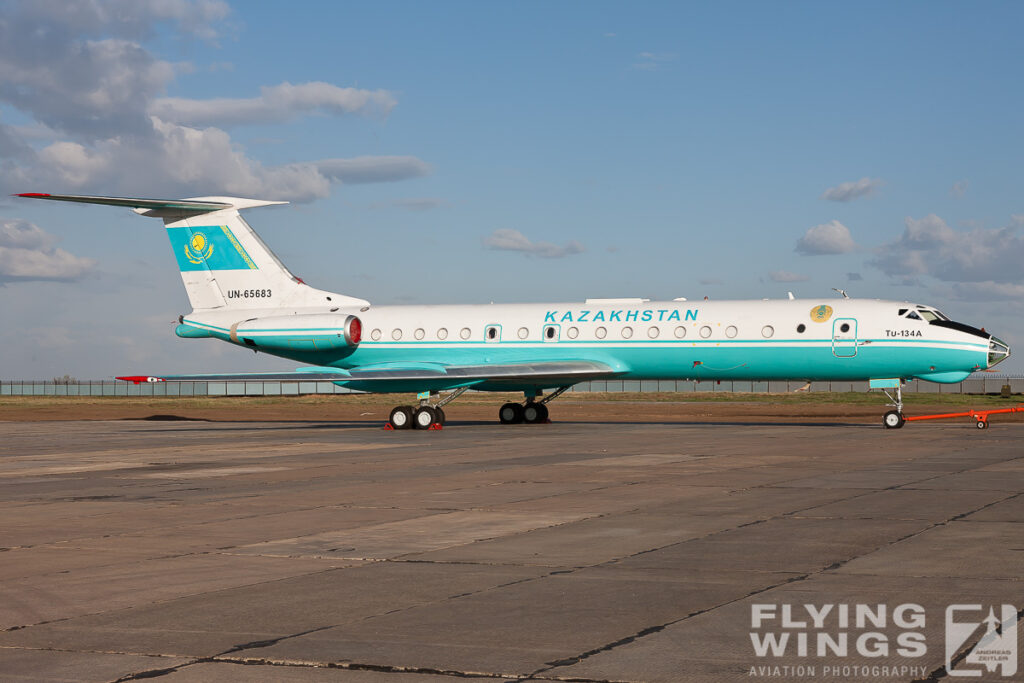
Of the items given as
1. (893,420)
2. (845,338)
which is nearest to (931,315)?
(845,338)

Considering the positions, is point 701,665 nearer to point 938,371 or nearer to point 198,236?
point 938,371

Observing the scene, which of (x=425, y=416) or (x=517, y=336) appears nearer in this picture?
(x=425, y=416)

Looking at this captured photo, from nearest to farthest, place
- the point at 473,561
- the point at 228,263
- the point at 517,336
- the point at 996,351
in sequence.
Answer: the point at 473,561
the point at 996,351
the point at 517,336
the point at 228,263

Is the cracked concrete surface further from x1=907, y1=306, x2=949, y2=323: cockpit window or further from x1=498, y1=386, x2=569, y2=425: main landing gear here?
x1=498, y1=386, x2=569, y2=425: main landing gear

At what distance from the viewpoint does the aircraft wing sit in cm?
3108

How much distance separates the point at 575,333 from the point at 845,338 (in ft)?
25.3

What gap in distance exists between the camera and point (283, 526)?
453 inches

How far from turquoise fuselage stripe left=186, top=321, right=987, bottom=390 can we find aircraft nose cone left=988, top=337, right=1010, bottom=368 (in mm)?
190

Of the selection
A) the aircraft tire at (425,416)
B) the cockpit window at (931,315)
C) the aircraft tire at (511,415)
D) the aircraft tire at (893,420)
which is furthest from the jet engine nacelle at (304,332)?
the cockpit window at (931,315)

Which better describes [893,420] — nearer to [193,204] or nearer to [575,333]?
[575,333]

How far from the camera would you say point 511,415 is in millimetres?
36156

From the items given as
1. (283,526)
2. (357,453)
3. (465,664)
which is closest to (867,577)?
(465,664)

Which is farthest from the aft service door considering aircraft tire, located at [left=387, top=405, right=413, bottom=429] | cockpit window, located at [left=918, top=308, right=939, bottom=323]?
aircraft tire, located at [left=387, top=405, right=413, bottom=429]

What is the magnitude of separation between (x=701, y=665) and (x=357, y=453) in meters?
16.9
